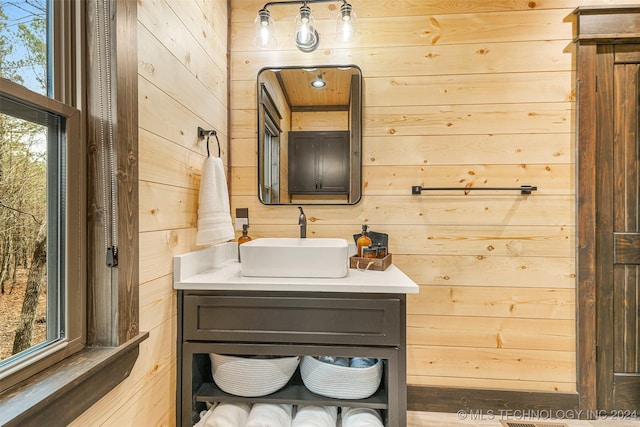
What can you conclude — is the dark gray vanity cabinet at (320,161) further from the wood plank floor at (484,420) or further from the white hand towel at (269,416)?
the wood plank floor at (484,420)

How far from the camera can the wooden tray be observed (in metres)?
1.58

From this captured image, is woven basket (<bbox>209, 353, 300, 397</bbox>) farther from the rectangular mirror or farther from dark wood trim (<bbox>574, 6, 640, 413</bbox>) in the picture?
dark wood trim (<bbox>574, 6, 640, 413</bbox>)

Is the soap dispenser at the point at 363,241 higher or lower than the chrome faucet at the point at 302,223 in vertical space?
lower

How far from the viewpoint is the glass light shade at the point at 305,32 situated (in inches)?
62.9

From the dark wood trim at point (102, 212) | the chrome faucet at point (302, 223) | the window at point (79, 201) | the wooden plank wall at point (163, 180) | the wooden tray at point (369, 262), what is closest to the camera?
the window at point (79, 201)

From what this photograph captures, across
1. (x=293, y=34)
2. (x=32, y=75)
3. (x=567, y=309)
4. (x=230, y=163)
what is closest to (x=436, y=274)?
(x=567, y=309)

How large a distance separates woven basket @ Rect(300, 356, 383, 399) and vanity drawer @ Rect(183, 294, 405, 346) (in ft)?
0.53

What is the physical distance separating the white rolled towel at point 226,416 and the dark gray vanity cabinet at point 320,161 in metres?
1.12

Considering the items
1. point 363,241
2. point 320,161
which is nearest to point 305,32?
point 320,161

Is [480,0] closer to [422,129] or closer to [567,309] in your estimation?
[422,129]

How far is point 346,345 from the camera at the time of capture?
1.27 metres

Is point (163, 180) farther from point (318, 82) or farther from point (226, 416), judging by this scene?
point (318, 82)

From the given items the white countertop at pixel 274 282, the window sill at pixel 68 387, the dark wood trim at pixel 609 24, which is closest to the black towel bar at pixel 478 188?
the white countertop at pixel 274 282

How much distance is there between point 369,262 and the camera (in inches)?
62.8
